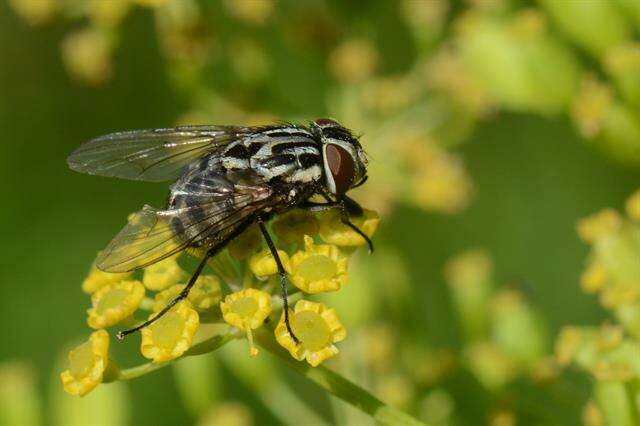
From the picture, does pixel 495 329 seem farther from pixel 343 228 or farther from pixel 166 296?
pixel 166 296

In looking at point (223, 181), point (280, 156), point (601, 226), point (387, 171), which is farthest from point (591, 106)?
point (223, 181)

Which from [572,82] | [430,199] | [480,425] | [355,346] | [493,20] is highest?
[493,20]

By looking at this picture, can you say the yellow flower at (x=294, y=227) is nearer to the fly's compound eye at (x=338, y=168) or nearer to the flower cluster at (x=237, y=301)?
the flower cluster at (x=237, y=301)

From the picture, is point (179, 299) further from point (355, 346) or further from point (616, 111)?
point (616, 111)

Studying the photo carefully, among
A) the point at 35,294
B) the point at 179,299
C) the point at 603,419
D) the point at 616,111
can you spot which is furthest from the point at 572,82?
the point at 35,294

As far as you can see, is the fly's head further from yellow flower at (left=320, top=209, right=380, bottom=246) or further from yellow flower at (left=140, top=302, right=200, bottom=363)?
yellow flower at (left=140, top=302, right=200, bottom=363)

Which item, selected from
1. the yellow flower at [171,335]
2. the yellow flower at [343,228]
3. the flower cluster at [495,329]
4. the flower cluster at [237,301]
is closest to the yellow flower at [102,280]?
the flower cluster at [237,301]
